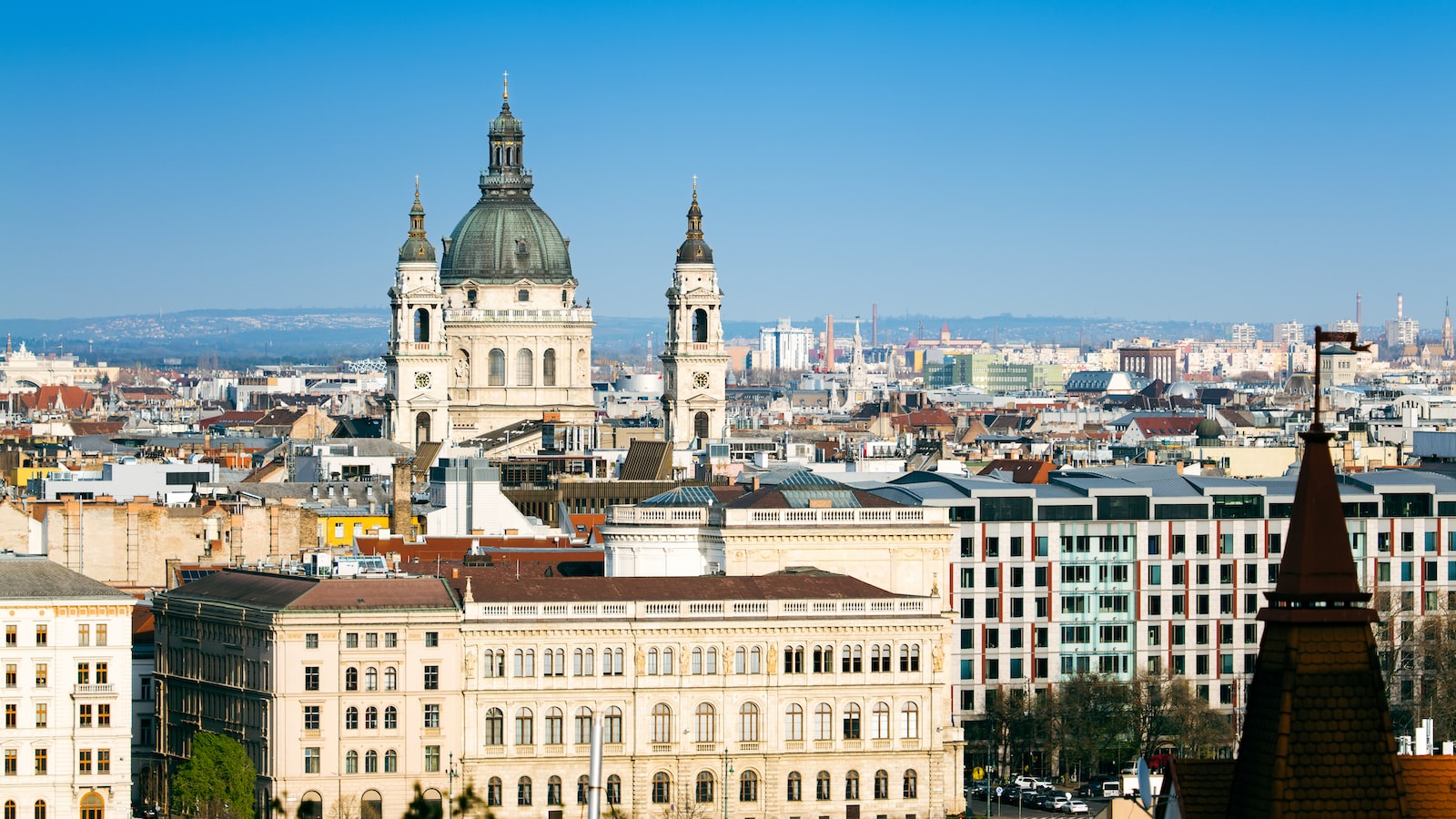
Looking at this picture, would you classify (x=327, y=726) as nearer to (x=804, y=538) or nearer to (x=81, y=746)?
(x=81, y=746)

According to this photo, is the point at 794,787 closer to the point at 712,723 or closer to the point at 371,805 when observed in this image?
the point at 712,723

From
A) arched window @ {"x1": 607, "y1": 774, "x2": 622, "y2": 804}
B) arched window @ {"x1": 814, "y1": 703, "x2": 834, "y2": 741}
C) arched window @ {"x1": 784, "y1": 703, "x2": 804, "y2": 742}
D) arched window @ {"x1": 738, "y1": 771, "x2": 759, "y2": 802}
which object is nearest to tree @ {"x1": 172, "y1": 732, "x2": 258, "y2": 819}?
arched window @ {"x1": 607, "y1": 774, "x2": 622, "y2": 804}

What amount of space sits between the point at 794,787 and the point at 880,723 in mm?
3095

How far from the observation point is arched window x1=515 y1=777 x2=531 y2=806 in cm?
9338

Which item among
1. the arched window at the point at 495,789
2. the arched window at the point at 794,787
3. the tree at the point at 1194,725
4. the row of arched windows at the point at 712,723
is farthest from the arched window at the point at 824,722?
the tree at the point at 1194,725

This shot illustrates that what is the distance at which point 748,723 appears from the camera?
9562 cm

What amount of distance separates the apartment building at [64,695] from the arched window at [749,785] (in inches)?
666

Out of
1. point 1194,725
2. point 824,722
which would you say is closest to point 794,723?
point 824,722

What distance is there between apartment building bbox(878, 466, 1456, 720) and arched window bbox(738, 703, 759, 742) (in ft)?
63.1

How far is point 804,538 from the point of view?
105688 millimetres

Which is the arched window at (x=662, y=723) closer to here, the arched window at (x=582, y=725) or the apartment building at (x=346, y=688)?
the arched window at (x=582, y=725)

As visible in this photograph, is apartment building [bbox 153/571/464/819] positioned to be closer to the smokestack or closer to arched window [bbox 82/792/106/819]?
arched window [bbox 82/792/106/819]

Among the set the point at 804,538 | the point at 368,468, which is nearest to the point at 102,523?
the point at 804,538

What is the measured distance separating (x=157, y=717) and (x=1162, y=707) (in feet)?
105
